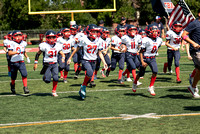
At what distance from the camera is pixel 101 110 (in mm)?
8859

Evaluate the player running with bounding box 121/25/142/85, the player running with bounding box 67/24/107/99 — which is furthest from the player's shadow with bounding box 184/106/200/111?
the player running with bounding box 121/25/142/85

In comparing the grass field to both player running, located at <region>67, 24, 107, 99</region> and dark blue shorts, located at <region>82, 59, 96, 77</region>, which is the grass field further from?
player running, located at <region>67, 24, 107, 99</region>

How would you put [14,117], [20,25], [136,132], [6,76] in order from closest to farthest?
[136,132] < [14,117] < [6,76] < [20,25]

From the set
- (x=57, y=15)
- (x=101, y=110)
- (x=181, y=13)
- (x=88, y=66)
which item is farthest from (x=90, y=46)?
(x=57, y=15)

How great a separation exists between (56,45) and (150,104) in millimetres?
3356

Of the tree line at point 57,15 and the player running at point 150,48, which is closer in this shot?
the player running at point 150,48

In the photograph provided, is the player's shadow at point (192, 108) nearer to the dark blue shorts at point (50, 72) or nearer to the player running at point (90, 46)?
the player running at point (90, 46)

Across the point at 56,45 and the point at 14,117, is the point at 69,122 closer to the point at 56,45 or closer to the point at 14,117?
the point at 14,117

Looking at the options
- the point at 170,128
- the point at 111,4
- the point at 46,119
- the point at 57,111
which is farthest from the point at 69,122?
the point at 111,4

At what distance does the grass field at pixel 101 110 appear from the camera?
7.19m

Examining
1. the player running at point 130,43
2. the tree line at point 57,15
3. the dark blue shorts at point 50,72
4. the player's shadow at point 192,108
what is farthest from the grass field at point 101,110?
the tree line at point 57,15

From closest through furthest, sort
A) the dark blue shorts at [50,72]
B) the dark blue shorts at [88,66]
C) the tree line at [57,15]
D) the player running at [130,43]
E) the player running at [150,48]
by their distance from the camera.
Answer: the dark blue shorts at [88,66]
the player running at [150,48]
the dark blue shorts at [50,72]
the player running at [130,43]
the tree line at [57,15]

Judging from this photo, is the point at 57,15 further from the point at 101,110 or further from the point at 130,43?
the point at 101,110

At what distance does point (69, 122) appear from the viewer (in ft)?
25.4
